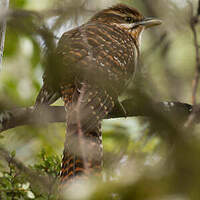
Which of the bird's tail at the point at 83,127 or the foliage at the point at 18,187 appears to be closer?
the foliage at the point at 18,187

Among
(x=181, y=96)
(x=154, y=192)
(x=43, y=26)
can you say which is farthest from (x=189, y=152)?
(x=181, y=96)

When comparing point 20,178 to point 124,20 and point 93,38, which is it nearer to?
point 93,38

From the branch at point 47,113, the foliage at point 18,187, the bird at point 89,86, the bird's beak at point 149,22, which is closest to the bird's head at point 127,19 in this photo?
the bird's beak at point 149,22

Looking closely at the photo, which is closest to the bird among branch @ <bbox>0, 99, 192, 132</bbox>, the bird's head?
branch @ <bbox>0, 99, 192, 132</bbox>

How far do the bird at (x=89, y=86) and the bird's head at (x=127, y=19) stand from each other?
49 cm

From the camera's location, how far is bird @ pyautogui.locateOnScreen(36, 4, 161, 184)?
1970 millimetres

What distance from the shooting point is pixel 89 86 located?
229 cm

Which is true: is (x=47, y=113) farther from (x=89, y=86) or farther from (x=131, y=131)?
(x=131, y=131)

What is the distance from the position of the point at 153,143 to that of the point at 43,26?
65.8 inches

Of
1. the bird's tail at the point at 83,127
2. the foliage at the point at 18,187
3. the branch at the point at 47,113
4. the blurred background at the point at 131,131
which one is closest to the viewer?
the blurred background at the point at 131,131

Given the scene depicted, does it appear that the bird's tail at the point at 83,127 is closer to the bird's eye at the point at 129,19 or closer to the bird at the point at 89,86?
the bird at the point at 89,86

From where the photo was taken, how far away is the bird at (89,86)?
197 cm

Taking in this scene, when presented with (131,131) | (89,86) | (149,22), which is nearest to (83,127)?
(89,86)

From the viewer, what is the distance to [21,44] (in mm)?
3023
